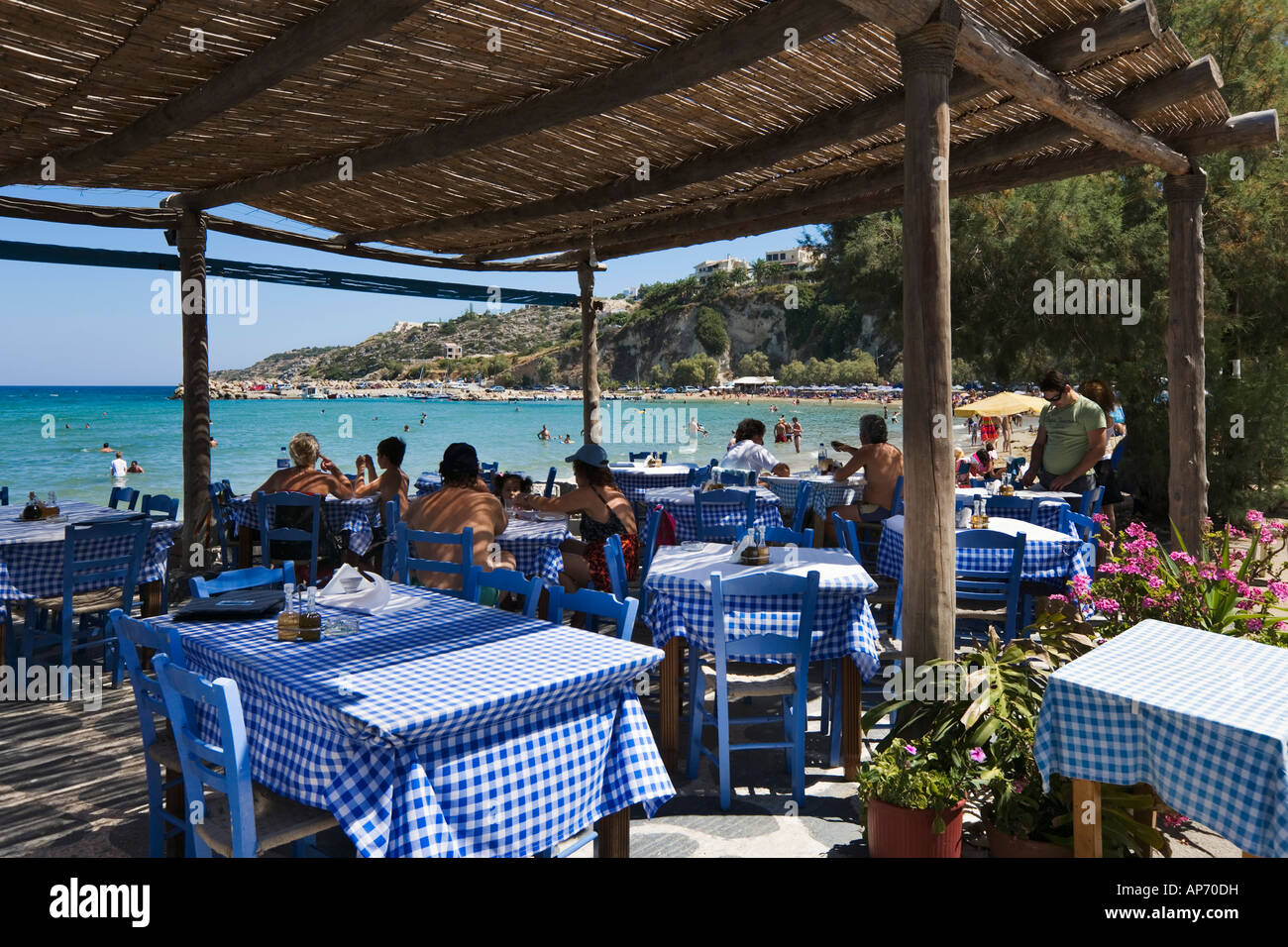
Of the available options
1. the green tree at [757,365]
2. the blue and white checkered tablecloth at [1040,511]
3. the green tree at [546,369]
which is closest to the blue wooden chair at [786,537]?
the blue and white checkered tablecloth at [1040,511]

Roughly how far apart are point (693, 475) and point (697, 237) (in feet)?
6.99

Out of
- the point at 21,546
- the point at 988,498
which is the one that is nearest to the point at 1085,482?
the point at 988,498

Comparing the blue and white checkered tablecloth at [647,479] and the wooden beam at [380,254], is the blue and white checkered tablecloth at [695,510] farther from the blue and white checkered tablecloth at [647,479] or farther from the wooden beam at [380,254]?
the wooden beam at [380,254]

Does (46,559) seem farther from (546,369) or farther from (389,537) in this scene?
(546,369)

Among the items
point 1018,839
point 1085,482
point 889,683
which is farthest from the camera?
point 1085,482

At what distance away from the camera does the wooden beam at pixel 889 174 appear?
510 cm

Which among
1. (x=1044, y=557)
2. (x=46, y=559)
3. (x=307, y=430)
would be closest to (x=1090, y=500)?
(x=1044, y=557)

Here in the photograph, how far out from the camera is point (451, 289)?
32.4 ft

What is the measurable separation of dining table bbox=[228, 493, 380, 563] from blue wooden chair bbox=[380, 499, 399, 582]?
0.12 meters

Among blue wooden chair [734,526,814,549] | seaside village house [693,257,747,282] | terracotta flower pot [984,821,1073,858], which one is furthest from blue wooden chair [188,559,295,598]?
seaside village house [693,257,747,282]

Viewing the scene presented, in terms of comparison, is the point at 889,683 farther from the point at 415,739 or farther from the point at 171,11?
the point at 171,11

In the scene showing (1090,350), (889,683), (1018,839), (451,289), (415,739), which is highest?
(451,289)

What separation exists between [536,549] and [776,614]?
170cm

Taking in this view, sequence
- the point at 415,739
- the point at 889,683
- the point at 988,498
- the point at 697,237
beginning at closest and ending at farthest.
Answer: the point at 415,739, the point at 889,683, the point at 988,498, the point at 697,237
